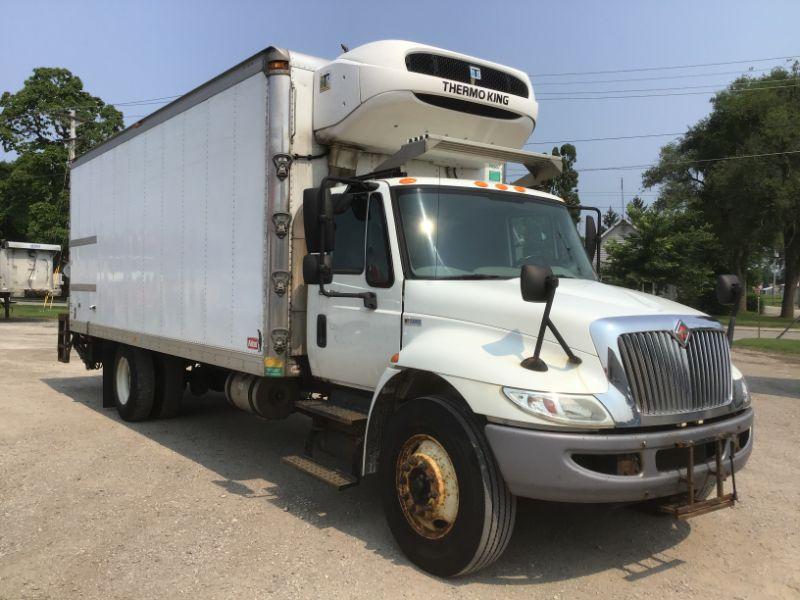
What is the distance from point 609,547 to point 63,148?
1664 inches

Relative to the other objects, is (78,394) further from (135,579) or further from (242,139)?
(135,579)

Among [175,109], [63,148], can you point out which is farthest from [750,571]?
[63,148]

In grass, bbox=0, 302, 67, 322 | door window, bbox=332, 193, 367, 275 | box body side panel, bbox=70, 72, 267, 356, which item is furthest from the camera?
grass, bbox=0, 302, 67, 322

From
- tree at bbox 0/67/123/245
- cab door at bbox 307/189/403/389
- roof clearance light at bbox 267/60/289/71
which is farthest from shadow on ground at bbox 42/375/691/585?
tree at bbox 0/67/123/245

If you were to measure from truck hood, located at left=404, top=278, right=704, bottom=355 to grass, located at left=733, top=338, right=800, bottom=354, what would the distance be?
1732 cm

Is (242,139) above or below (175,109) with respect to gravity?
below

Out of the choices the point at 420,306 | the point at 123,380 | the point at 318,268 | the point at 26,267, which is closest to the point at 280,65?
the point at 318,268

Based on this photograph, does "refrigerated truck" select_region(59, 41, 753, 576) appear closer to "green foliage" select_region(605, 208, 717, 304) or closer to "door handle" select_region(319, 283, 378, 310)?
"door handle" select_region(319, 283, 378, 310)

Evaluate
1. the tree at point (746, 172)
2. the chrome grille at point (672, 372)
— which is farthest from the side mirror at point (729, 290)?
the tree at point (746, 172)

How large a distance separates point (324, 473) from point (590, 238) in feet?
10.1

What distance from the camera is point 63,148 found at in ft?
129

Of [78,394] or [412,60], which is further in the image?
[78,394]

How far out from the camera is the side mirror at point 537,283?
356cm

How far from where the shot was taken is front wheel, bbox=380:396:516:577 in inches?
147
